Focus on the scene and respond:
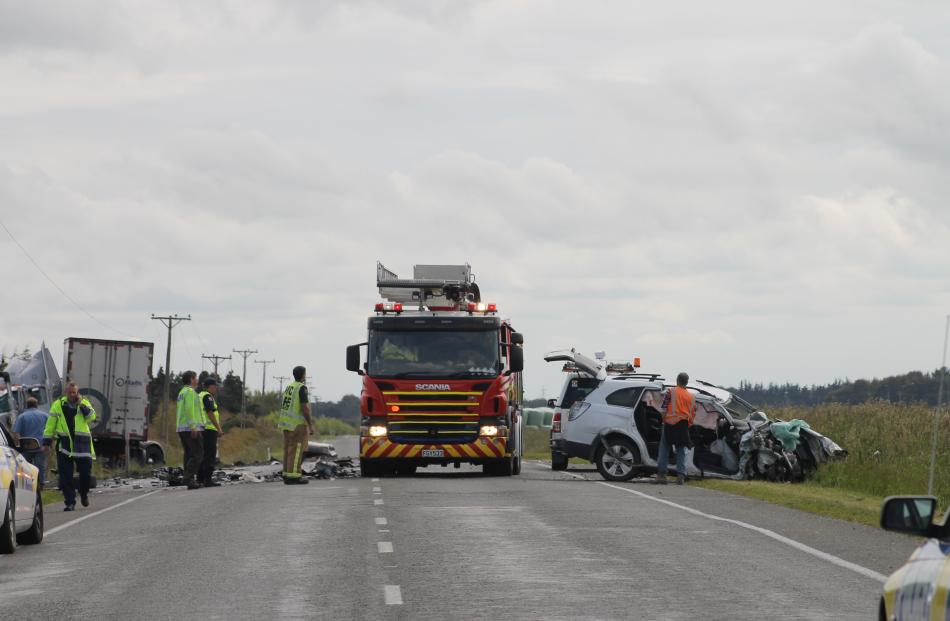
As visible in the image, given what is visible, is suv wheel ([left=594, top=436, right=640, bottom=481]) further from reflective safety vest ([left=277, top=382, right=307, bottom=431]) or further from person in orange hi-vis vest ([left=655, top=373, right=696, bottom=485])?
reflective safety vest ([left=277, top=382, right=307, bottom=431])

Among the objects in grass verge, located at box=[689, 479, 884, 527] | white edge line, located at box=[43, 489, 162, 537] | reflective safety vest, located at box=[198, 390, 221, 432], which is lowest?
white edge line, located at box=[43, 489, 162, 537]

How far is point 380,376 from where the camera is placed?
85.7ft

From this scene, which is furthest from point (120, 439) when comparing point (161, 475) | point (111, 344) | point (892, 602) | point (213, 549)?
point (892, 602)

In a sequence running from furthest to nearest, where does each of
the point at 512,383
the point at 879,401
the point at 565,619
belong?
the point at 879,401, the point at 512,383, the point at 565,619

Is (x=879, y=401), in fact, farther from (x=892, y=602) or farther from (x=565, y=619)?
(x=892, y=602)

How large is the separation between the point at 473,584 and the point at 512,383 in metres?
17.3

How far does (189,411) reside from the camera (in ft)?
83.5

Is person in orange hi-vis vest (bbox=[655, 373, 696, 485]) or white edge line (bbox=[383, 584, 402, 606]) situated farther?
person in orange hi-vis vest (bbox=[655, 373, 696, 485])

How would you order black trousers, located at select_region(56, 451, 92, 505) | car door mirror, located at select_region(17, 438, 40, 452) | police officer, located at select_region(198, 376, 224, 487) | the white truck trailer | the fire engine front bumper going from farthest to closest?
the white truck trailer
the fire engine front bumper
police officer, located at select_region(198, 376, 224, 487)
black trousers, located at select_region(56, 451, 92, 505)
car door mirror, located at select_region(17, 438, 40, 452)

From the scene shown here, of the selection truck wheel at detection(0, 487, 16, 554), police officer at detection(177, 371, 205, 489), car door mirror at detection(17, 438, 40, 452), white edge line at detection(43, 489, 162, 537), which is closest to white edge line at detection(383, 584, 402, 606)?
truck wheel at detection(0, 487, 16, 554)

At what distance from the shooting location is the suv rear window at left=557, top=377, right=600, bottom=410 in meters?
31.9

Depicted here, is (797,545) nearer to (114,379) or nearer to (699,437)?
(699,437)

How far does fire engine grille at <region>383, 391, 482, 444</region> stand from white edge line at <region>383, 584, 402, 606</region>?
49.1 ft

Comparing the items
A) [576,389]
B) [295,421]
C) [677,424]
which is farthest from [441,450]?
[576,389]
